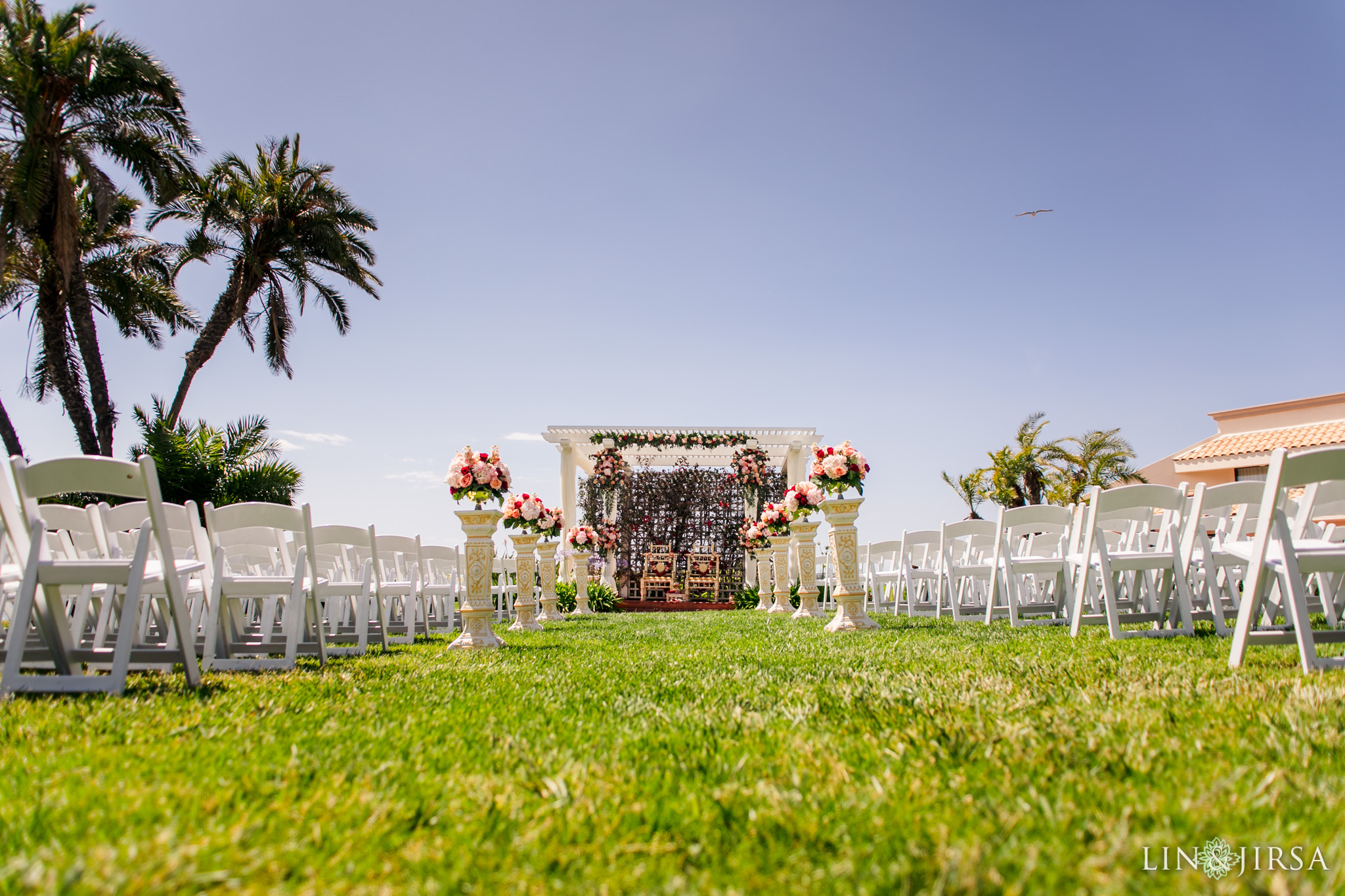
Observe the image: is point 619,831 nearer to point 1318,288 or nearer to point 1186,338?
point 1186,338

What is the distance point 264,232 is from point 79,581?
16569 millimetres

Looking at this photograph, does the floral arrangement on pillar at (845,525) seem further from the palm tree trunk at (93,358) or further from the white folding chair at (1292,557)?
the palm tree trunk at (93,358)

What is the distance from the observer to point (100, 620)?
13.5 ft

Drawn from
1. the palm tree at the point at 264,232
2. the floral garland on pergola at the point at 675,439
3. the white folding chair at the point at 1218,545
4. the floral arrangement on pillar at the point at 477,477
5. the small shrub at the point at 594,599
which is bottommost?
the small shrub at the point at 594,599

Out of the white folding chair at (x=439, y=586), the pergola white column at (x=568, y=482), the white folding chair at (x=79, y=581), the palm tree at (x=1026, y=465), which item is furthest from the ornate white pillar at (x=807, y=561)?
the palm tree at (x=1026, y=465)

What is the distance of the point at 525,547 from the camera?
8.79m

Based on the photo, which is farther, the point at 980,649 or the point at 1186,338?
the point at 1186,338

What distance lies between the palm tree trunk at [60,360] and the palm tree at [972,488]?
24618mm

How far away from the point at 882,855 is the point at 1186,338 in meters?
17.1

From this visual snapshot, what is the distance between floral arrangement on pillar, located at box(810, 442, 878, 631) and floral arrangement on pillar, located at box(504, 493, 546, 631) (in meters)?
3.50

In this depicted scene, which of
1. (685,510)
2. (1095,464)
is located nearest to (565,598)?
(685,510)

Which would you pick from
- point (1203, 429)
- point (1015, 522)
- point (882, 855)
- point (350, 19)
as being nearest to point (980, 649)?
point (1015, 522)

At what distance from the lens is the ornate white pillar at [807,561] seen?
8.43m

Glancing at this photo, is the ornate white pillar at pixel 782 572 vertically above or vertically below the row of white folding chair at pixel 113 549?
below
